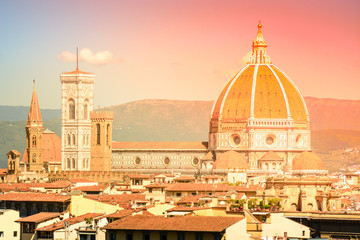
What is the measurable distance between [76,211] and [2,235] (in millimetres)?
7021

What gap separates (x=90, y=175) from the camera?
154750mm

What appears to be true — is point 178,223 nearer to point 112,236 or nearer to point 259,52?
point 112,236

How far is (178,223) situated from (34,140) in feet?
357

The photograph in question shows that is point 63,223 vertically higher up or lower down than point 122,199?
lower down

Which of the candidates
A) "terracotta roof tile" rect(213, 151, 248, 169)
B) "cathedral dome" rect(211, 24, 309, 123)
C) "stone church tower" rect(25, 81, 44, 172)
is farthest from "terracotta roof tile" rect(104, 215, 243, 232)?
"cathedral dome" rect(211, 24, 309, 123)

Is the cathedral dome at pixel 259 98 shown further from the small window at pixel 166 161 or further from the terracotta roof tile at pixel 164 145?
the small window at pixel 166 161

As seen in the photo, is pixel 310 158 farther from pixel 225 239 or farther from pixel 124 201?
pixel 225 239

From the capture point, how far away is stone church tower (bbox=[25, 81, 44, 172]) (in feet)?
529

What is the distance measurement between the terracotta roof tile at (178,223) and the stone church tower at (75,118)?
110516 millimetres

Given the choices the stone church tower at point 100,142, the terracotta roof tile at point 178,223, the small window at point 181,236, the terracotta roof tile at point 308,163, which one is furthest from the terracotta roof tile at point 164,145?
the small window at point 181,236

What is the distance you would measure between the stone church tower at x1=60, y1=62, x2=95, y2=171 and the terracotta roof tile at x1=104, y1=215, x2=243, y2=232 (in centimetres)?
11052

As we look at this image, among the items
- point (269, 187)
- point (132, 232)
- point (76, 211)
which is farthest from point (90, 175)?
point (132, 232)

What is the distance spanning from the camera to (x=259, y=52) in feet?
596

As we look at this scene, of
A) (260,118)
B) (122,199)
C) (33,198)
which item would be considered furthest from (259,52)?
(33,198)
